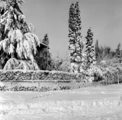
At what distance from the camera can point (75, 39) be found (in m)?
28.8

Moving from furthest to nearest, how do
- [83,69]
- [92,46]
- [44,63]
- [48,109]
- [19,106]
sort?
1. [92,46]
2. [83,69]
3. [44,63]
4. [19,106]
5. [48,109]

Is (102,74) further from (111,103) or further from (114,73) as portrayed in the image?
(111,103)

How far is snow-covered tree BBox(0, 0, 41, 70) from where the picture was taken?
15.7 meters

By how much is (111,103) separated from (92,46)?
24.0 metres

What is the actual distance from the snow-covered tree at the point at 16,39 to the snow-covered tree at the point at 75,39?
37.3 feet

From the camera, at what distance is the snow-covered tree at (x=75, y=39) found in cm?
2816

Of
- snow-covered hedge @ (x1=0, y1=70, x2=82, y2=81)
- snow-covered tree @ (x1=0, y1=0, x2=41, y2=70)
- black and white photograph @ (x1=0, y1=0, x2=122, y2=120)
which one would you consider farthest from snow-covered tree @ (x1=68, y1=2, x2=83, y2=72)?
snow-covered hedge @ (x1=0, y1=70, x2=82, y2=81)

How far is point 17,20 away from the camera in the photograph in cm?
1756

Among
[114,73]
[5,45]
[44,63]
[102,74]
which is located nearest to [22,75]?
[5,45]

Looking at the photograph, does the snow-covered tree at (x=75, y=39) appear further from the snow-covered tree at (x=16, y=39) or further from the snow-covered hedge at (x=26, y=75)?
the snow-covered hedge at (x=26, y=75)

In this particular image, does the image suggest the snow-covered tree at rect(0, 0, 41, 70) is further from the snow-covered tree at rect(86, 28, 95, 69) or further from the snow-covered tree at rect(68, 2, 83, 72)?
the snow-covered tree at rect(86, 28, 95, 69)

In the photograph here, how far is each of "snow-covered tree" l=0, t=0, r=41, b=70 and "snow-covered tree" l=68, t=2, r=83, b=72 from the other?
37.3 feet

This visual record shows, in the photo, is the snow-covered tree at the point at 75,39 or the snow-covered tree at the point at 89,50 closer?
the snow-covered tree at the point at 75,39

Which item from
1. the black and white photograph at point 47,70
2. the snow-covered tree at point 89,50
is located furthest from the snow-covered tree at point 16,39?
the snow-covered tree at point 89,50
